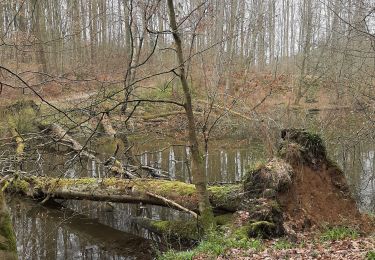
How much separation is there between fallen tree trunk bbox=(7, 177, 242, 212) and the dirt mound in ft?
3.91

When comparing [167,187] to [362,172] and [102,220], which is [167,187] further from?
[362,172]

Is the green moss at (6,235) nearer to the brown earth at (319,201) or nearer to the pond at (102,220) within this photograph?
the pond at (102,220)

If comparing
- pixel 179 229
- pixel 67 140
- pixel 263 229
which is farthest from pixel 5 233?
pixel 67 140

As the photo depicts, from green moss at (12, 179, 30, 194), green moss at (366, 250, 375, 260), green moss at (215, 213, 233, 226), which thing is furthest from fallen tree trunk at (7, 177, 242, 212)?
green moss at (366, 250, 375, 260)

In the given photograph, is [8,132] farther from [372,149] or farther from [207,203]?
[372,149]

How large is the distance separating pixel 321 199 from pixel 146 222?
421 cm

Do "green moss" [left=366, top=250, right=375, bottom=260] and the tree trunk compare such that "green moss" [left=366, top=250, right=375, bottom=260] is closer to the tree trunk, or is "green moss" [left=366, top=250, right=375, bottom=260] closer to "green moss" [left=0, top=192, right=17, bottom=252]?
the tree trunk

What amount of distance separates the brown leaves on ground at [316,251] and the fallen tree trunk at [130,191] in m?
2.24

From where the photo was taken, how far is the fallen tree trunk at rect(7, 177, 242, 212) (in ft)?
30.6

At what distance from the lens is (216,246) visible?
23.6 ft

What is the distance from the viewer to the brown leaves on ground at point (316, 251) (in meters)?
5.94

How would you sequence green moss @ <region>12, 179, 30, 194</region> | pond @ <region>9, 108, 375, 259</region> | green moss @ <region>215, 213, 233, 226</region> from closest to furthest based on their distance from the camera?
green moss @ <region>215, 213, 233, 226</region> → pond @ <region>9, 108, 375, 259</region> → green moss @ <region>12, 179, 30, 194</region>

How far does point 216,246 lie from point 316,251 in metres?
1.70

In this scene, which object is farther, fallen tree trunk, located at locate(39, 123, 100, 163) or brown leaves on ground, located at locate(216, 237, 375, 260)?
fallen tree trunk, located at locate(39, 123, 100, 163)
